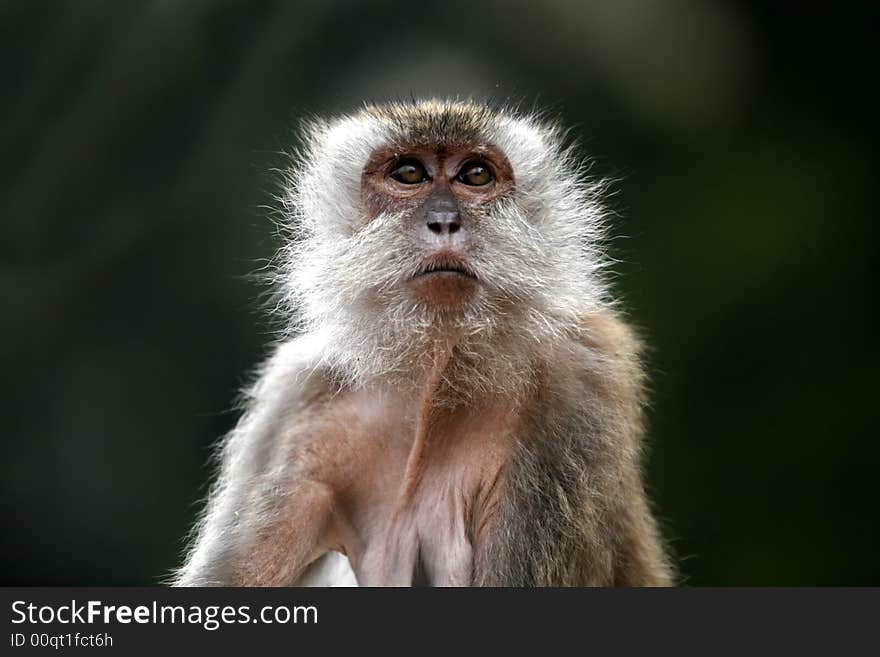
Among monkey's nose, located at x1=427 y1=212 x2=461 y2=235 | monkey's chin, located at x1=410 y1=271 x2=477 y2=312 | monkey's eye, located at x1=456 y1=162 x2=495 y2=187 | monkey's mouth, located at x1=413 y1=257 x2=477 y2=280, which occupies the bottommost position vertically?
monkey's chin, located at x1=410 y1=271 x2=477 y2=312

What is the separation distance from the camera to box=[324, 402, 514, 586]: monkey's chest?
2625 mm

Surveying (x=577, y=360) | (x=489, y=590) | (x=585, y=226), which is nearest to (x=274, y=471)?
(x=489, y=590)

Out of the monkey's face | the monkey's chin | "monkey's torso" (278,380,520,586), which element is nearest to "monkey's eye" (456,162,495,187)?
the monkey's face

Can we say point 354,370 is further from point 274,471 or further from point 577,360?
point 577,360

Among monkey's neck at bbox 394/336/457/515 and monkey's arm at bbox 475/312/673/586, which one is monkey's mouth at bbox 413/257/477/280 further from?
monkey's arm at bbox 475/312/673/586

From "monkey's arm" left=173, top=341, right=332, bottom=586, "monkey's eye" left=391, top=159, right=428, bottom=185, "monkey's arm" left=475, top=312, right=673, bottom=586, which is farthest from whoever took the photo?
"monkey's eye" left=391, top=159, right=428, bottom=185

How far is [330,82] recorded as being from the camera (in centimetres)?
418

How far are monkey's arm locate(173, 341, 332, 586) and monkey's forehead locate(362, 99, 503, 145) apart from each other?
68 centimetres

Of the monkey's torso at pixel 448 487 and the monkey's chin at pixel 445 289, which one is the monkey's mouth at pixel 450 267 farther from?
the monkey's torso at pixel 448 487

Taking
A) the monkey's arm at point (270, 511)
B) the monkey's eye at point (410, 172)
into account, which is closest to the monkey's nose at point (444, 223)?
the monkey's eye at point (410, 172)

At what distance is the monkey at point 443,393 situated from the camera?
2596mm

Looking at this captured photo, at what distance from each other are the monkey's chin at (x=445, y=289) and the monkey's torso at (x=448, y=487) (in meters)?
0.30

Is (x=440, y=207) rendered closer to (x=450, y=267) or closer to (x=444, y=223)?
(x=444, y=223)

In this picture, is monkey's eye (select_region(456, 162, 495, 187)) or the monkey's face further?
monkey's eye (select_region(456, 162, 495, 187))
